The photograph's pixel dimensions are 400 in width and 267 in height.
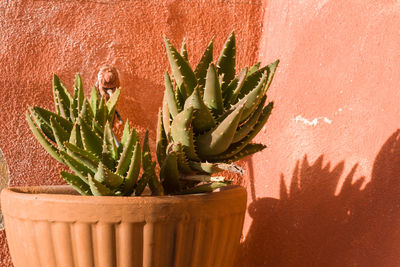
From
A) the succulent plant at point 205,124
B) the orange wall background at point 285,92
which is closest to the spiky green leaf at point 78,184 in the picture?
the succulent plant at point 205,124

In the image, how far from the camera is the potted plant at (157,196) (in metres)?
→ 0.77

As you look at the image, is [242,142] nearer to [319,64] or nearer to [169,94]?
[169,94]

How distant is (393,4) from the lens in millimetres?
899

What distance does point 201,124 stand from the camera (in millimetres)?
844

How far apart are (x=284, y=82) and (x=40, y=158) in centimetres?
71

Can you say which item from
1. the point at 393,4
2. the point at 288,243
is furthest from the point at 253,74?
the point at 288,243

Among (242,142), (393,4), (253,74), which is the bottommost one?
(242,142)

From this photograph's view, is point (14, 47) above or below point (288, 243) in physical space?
above

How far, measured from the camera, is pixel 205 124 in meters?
0.84

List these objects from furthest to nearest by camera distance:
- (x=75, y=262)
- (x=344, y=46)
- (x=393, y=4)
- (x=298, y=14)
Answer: (x=298, y=14)
(x=344, y=46)
(x=393, y=4)
(x=75, y=262)

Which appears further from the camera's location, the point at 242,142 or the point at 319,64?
the point at 319,64

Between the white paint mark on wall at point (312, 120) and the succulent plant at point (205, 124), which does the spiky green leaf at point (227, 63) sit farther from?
the white paint mark on wall at point (312, 120)

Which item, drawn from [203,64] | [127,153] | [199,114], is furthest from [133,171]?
[203,64]

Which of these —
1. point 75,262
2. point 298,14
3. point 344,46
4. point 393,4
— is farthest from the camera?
point 298,14
